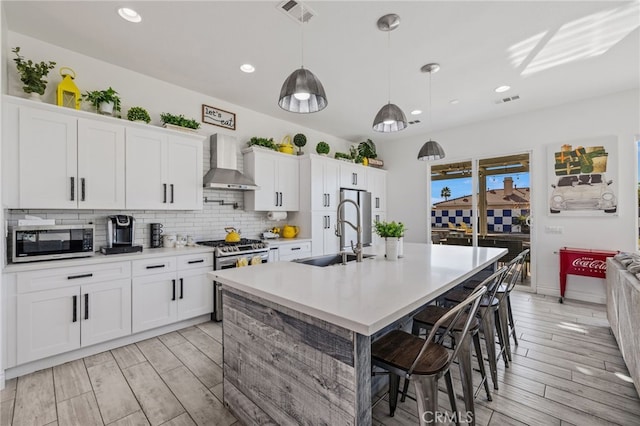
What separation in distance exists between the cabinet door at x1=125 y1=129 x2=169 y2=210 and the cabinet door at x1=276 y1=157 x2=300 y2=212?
5.68ft

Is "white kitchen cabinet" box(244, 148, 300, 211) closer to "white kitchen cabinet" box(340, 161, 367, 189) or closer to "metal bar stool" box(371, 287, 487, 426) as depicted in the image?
"white kitchen cabinet" box(340, 161, 367, 189)

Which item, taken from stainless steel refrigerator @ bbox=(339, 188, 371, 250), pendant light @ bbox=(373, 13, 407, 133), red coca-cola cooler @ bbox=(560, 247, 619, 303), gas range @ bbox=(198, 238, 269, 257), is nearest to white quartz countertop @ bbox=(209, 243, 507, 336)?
pendant light @ bbox=(373, 13, 407, 133)

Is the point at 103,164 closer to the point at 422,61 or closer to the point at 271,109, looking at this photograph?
the point at 271,109

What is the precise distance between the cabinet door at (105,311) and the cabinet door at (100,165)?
81 centimetres

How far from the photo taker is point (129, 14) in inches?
94.8

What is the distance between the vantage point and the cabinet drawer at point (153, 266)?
290 centimetres

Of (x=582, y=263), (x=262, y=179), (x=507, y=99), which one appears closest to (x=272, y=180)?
(x=262, y=179)

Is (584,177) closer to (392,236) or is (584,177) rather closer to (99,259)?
(392,236)

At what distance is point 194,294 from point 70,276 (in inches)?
45.7

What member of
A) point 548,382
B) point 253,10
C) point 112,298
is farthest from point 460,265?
point 112,298

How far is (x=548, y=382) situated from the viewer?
2193 millimetres

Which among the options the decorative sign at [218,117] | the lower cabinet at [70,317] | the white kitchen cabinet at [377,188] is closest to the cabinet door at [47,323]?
the lower cabinet at [70,317]

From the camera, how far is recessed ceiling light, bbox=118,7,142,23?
2.36 meters

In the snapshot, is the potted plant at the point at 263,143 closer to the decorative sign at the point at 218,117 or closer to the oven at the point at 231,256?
the decorative sign at the point at 218,117
